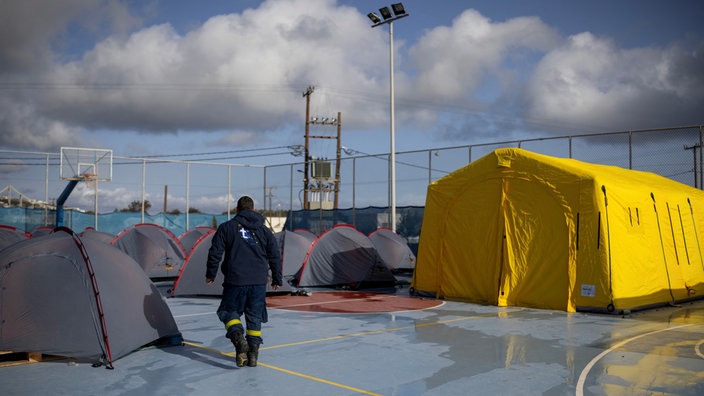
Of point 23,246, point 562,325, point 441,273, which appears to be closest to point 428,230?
point 441,273

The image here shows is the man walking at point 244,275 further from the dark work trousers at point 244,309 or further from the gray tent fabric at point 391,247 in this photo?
the gray tent fabric at point 391,247

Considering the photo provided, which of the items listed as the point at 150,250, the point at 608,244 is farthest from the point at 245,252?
the point at 150,250

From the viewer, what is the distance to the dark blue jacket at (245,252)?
7.04m

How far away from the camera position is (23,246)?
744 centimetres

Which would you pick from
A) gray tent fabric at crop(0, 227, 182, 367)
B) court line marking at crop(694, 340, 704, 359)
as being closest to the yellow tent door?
court line marking at crop(694, 340, 704, 359)

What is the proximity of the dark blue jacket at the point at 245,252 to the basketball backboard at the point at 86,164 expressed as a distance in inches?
899

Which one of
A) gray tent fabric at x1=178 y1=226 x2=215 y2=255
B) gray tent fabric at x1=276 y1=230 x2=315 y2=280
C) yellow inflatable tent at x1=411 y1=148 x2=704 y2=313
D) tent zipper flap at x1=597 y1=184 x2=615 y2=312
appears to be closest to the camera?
tent zipper flap at x1=597 y1=184 x2=615 y2=312

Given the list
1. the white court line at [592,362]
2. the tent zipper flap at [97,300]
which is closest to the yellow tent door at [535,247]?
the white court line at [592,362]

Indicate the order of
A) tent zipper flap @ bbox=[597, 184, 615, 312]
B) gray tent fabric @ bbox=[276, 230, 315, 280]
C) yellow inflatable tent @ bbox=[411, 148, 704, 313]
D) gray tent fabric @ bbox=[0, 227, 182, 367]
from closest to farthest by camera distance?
gray tent fabric @ bbox=[0, 227, 182, 367]
tent zipper flap @ bbox=[597, 184, 615, 312]
yellow inflatable tent @ bbox=[411, 148, 704, 313]
gray tent fabric @ bbox=[276, 230, 315, 280]

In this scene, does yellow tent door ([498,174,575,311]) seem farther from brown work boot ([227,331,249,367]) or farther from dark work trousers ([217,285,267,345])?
brown work boot ([227,331,249,367])

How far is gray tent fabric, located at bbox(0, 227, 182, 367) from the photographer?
6996 millimetres

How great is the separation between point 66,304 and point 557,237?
902 cm

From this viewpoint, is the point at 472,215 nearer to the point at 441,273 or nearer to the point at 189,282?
the point at 441,273

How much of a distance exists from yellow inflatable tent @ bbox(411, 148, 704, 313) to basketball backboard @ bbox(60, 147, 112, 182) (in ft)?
62.8
